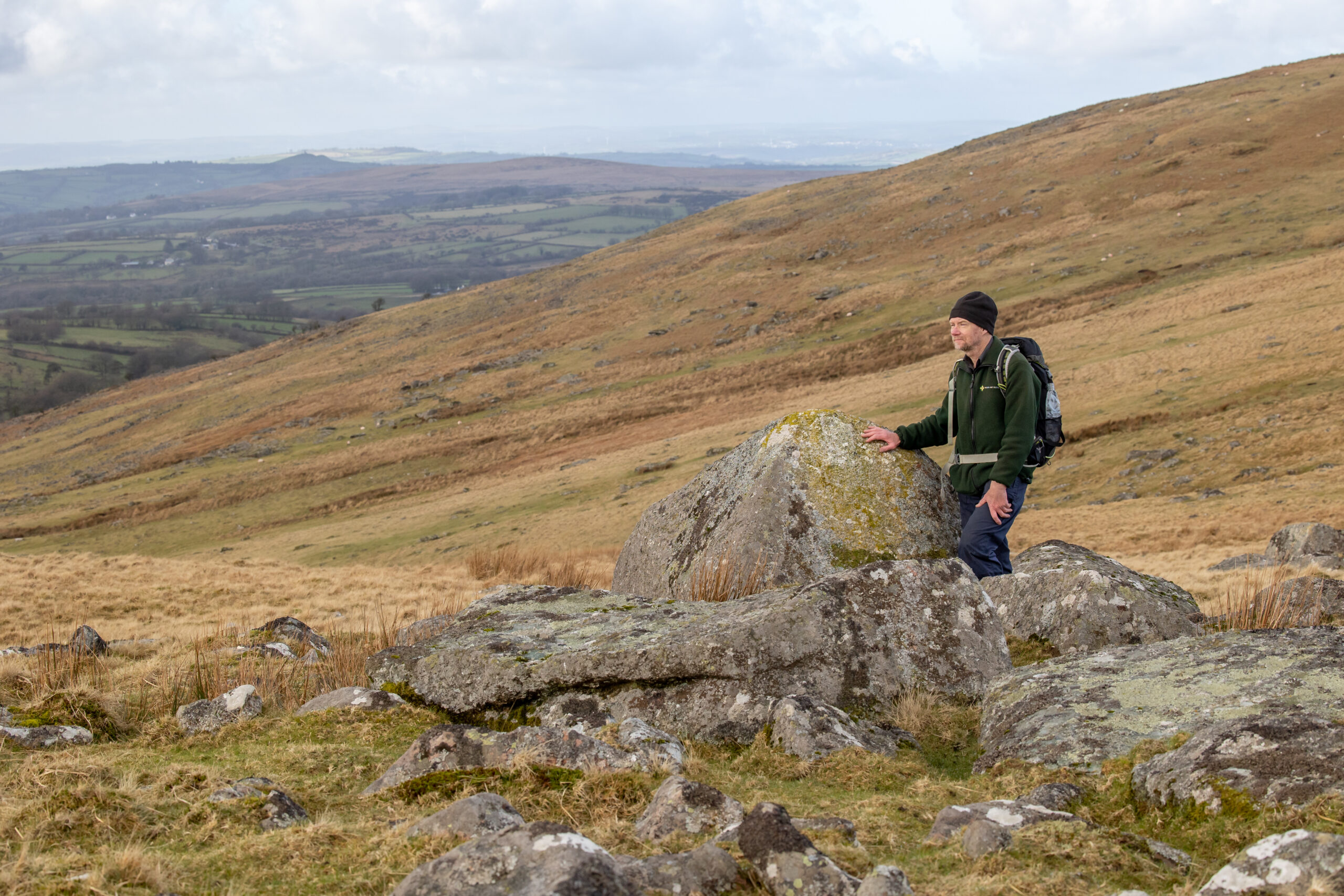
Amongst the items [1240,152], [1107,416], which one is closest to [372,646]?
[1107,416]

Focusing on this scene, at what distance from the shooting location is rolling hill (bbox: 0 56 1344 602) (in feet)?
106

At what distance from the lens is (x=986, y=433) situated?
29.3ft

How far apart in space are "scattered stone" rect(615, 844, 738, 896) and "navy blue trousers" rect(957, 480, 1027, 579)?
19.1 feet

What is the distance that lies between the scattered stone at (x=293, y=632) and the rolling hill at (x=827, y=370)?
16326 millimetres

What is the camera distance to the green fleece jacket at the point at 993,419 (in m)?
8.40

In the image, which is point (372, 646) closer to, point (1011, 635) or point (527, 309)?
point (1011, 635)

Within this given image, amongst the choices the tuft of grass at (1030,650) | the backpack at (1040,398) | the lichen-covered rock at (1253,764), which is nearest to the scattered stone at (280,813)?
the lichen-covered rock at (1253,764)

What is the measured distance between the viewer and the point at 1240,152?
260 ft

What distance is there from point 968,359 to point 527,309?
107 metres

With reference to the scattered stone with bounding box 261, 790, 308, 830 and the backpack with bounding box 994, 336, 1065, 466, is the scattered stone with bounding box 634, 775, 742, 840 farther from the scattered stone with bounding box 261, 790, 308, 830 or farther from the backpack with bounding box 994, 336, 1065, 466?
the backpack with bounding box 994, 336, 1065, 466

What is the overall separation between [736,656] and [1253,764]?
363cm

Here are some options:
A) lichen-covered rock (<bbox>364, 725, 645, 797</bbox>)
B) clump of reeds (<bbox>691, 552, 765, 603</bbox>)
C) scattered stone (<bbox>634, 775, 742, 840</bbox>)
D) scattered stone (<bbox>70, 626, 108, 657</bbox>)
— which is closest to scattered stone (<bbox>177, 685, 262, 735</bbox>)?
lichen-covered rock (<bbox>364, 725, 645, 797</bbox>)

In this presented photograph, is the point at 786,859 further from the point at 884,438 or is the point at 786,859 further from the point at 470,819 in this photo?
the point at 884,438

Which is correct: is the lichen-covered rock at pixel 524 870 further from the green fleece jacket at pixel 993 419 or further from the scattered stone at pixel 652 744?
the green fleece jacket at pixel 993 419
